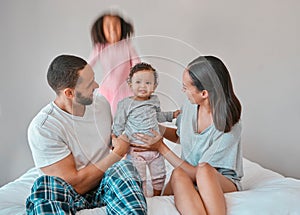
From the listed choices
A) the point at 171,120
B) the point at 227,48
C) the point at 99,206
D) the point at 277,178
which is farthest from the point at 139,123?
the point at 227,48

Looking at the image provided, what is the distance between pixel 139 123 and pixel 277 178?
25.2 inches

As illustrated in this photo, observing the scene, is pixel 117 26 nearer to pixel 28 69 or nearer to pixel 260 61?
pixel 28 69

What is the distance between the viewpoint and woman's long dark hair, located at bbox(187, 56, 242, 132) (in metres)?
1.20

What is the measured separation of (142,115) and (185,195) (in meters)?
0.28

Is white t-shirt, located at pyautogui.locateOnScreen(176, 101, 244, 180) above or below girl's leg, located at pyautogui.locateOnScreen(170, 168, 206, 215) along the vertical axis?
above

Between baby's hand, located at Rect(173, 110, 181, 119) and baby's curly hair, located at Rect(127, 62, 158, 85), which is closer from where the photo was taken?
baby's curly hair, located at Rect(127, 62, 158, 85)

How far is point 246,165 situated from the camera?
5.49ft

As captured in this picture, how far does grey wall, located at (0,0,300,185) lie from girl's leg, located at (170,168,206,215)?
982mm

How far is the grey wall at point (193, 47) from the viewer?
2.00 m

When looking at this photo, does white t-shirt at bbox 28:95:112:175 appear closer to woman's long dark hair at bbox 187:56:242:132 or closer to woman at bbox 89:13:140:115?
woman at bbox 89:13:140:115

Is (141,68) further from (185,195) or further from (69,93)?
(185,195)

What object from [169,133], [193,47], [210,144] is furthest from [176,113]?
[193,47]

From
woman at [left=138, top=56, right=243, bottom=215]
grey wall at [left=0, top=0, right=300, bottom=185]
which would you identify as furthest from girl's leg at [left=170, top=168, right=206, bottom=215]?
grey wall at [left=0, top=0, right=300, bottom=185]

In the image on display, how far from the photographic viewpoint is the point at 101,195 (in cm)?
119
